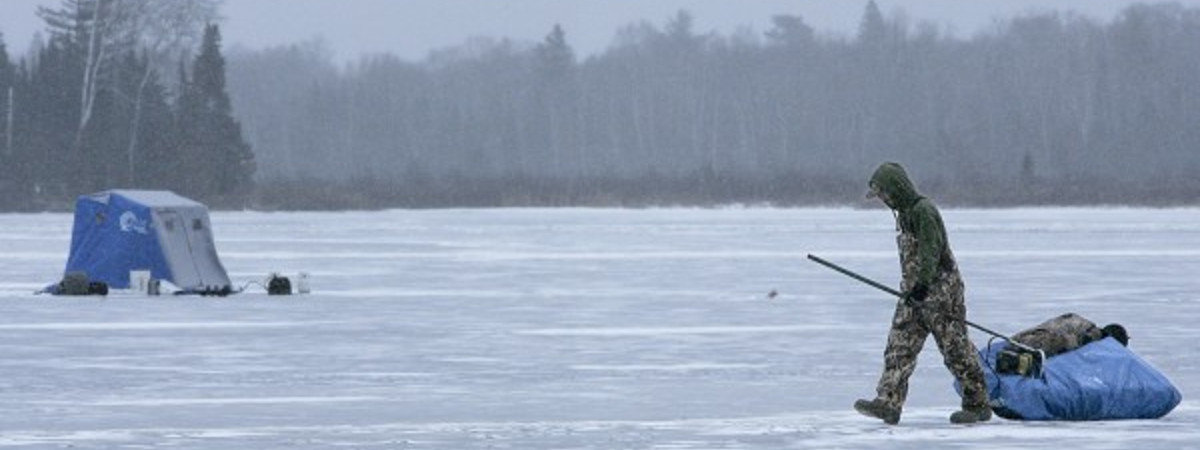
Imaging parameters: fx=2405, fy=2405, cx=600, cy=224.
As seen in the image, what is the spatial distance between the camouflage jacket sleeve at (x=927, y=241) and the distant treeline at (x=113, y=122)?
92001mm

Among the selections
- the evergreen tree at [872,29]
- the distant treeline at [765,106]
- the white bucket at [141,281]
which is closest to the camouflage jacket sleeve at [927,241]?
the white bucket at [141,281]

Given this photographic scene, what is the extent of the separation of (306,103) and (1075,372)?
530 ft

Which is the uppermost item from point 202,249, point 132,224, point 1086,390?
point 132,224

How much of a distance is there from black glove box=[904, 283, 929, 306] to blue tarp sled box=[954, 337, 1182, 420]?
681 millimetres

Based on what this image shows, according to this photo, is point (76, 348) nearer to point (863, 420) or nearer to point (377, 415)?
point (377, 415)

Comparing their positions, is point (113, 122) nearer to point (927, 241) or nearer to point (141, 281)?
point (141, 281)

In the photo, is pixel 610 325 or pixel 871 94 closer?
pixel 610 325

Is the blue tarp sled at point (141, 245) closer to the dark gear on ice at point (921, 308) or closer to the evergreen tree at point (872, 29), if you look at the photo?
the dark gear on ice at point (921, 308)

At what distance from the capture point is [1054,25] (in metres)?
168

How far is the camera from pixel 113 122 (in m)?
109

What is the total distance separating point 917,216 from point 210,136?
3949 inches

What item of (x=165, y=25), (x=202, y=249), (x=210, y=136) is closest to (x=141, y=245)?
(x=202, y=249)

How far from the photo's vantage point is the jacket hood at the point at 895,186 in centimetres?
1238

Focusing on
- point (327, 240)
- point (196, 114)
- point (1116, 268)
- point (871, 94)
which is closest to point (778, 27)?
point (871, 94)
